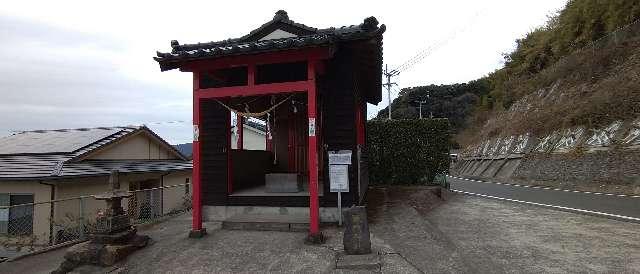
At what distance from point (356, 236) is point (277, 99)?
5752 mm

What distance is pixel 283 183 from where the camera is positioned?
28.4ft

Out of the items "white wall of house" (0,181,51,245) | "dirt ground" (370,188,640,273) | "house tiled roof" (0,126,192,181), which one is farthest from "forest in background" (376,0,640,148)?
"white wall of house" (0,181,51,245)

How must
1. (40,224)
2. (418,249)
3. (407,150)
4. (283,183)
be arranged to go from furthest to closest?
(407,150)
(40,224)
(283,183)
(418,249)

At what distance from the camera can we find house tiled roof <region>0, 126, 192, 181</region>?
13836 mm

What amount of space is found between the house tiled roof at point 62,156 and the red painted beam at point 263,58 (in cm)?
920

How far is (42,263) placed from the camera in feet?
24.5

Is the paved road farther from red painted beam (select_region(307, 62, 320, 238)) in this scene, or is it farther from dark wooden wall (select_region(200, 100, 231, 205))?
dark wooden wall (select_region(200, 100, 231, 205))

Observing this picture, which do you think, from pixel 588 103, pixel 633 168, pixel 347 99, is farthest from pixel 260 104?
pixel 588 103

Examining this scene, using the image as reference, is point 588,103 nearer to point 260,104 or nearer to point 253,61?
point 260,104

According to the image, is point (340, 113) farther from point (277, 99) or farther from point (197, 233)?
point (197, 233)

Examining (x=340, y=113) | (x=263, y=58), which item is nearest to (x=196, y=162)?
(x=263, y=58)

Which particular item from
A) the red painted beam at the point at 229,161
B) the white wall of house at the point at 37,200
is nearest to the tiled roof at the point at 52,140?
the white wall of house at the point at 37,200

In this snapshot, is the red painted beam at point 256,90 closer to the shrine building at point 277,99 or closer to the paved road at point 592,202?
the shrine building at point 277,99

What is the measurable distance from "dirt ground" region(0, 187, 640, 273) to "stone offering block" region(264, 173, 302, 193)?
1406 millimetres
